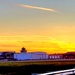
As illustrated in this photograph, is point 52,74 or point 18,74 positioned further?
point 18,74

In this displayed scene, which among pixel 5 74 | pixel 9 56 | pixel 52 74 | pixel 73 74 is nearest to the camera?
pixel 52 74

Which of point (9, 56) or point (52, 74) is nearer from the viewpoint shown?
point (52, 74)

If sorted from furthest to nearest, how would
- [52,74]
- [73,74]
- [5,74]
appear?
[5,74], [73,74], [52,74]

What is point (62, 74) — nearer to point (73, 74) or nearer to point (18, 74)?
point (73, 74)

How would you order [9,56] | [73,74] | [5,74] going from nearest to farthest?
[73,74], [5,74], [9,56]

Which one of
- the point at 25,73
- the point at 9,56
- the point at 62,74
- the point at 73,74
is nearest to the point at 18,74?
the point at 25,73

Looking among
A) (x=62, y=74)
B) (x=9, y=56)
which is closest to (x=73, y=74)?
(x=62, y=74)

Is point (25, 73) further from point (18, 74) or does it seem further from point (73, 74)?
point (73, 74)

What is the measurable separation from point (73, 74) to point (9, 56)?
119 metres

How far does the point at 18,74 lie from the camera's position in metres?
57.6

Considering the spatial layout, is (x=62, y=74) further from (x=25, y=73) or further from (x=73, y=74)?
(x=25, y=73)

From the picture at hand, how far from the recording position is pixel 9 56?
152125mm

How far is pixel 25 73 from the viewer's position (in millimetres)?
58469

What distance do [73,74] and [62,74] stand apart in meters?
5.31
